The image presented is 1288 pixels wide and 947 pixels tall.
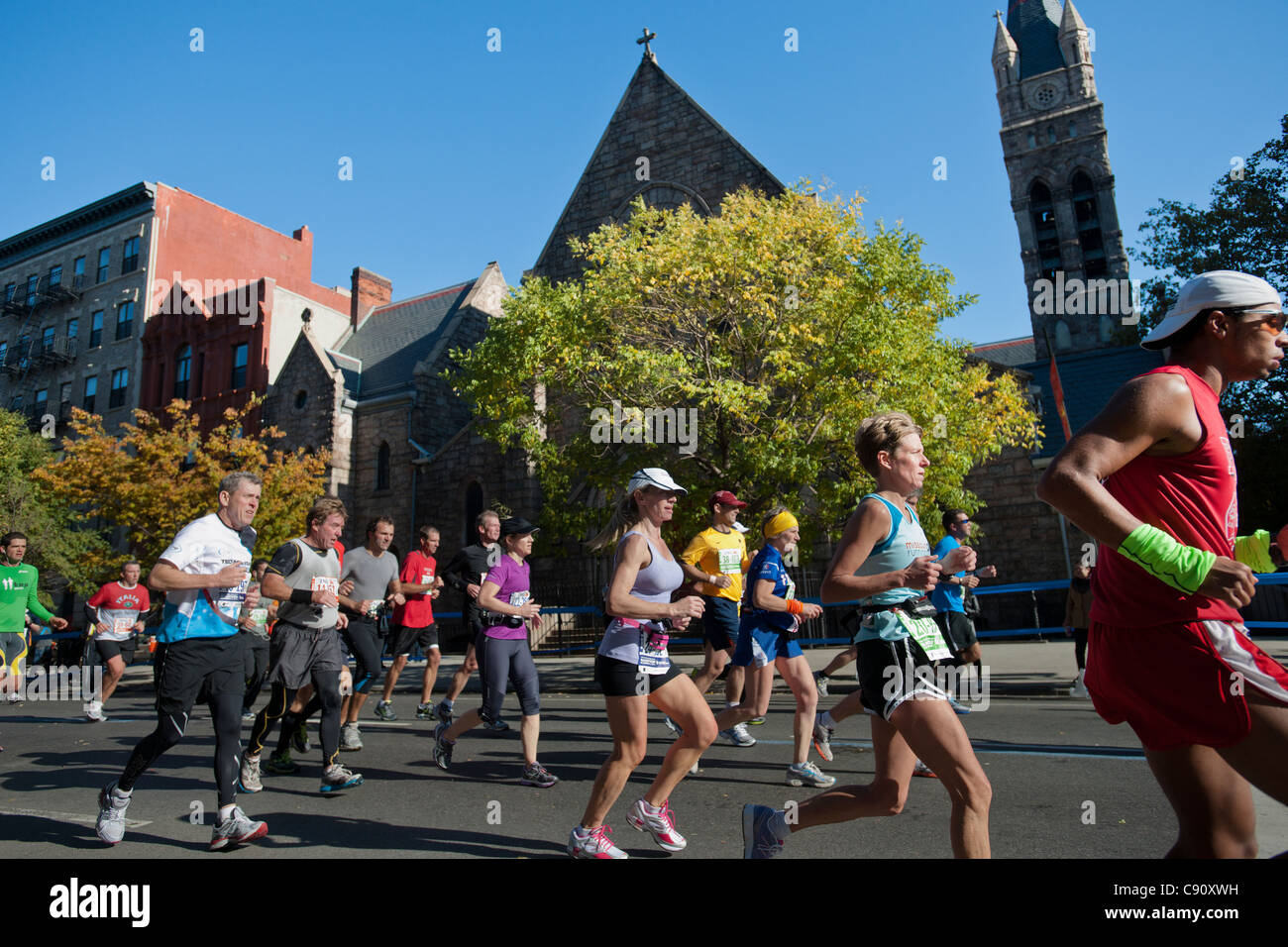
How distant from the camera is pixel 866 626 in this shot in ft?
10.8

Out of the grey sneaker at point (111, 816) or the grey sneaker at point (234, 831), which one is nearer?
the grey sneaker at point (234, 831)

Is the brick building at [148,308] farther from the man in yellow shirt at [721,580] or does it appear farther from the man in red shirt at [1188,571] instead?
the man in red shirt at [1188,571]

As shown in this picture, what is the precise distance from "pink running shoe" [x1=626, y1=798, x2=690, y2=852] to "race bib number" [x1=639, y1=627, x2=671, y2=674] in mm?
631

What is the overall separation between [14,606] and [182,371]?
1143 inches

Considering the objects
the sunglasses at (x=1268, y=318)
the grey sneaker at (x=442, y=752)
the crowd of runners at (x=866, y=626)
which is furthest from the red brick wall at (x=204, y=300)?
the sunglasses at (x=1268, y=318)

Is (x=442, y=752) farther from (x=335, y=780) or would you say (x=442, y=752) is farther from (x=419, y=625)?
(x=419, y=625)

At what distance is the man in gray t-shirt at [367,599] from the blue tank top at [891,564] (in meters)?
5.11

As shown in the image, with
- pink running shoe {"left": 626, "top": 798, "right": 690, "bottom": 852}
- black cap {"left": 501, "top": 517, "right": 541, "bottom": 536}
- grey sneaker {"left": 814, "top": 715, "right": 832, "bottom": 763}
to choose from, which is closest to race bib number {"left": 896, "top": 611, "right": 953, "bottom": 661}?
pink running shoe {"left": 626, "top": 798, "right": 690, "bottom": 852}

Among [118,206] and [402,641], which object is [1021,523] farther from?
[118,206]

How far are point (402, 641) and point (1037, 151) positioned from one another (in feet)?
126

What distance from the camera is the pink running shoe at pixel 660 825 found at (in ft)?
13.5

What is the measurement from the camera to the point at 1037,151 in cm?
3819

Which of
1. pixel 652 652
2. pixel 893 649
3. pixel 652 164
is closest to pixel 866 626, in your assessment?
pixel 893 649
